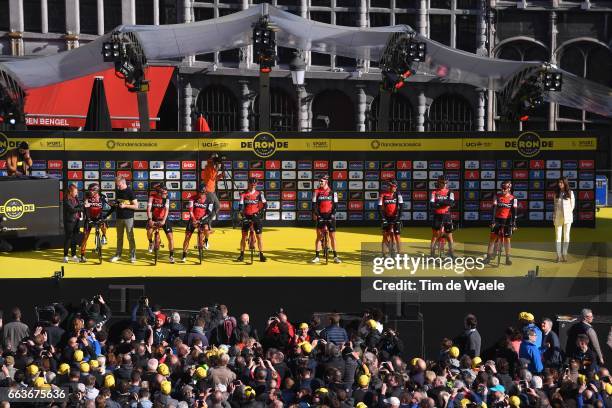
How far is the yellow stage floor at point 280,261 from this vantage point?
81.4ft

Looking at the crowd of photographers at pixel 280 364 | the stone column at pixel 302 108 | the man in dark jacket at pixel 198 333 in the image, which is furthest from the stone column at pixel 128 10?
the man in dark jacket at pixel 198 333

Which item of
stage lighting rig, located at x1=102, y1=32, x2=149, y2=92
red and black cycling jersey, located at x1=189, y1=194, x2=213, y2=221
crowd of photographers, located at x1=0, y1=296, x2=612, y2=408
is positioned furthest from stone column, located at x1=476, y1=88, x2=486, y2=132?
crowd of photographers, located at x1=0, y1=296, x2=612, y2=408

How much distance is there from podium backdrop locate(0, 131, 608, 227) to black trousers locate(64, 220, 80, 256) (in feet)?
17.6

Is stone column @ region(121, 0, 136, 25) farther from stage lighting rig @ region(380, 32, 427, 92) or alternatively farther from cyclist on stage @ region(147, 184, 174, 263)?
cyclist on stage @ region(147, 184, 174, 263)

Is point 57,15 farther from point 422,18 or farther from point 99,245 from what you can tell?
point 99,245

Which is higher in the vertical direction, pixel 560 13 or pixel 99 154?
pixel 560 13

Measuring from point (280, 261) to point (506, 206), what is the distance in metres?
5.46

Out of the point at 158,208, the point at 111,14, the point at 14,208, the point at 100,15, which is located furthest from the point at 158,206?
the point at 111,14

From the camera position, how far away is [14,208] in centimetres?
2761

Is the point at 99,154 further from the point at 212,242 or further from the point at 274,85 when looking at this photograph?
the point at 274,85

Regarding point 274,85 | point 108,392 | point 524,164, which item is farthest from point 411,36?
point 108,392

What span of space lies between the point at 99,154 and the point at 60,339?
38.1 feet

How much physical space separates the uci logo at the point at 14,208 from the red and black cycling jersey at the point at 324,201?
698 cm

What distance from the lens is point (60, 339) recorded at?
21.4 metres
